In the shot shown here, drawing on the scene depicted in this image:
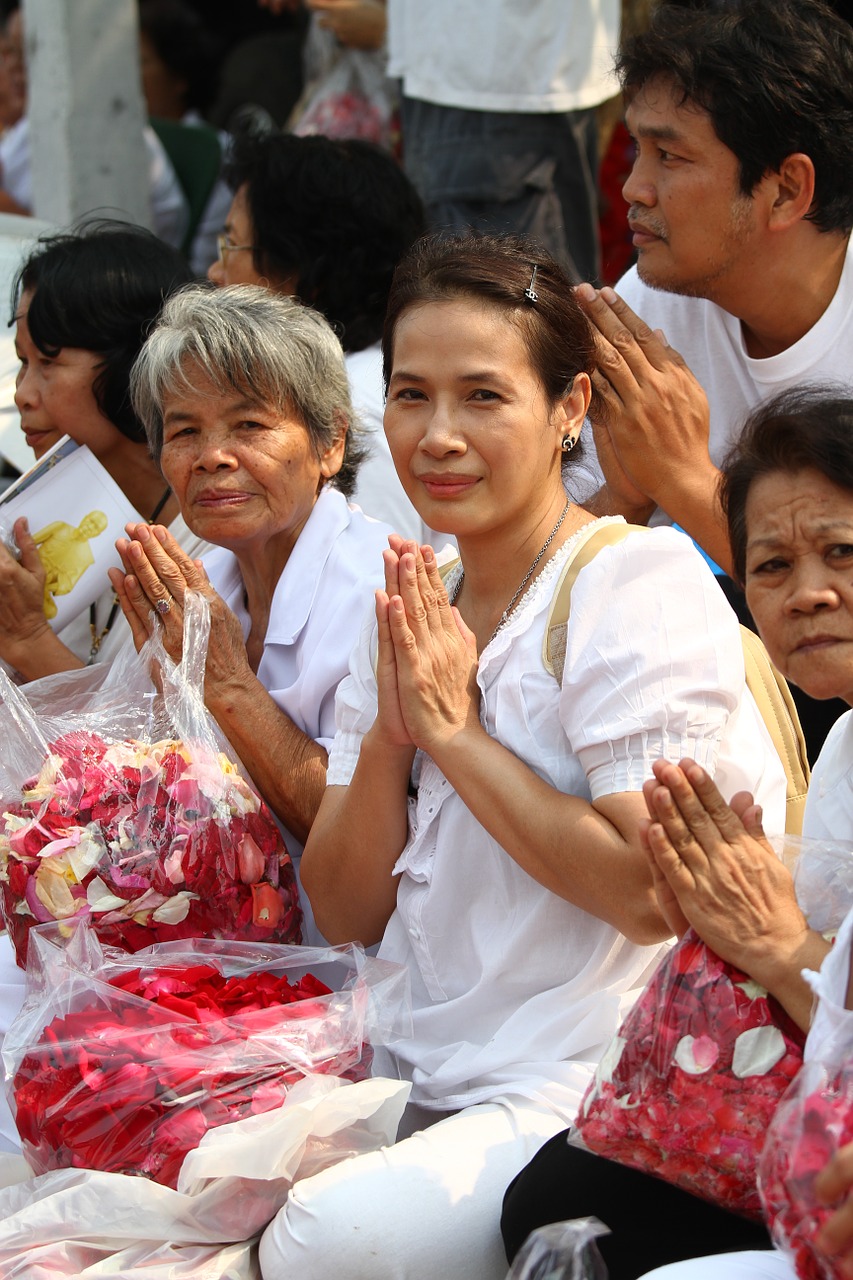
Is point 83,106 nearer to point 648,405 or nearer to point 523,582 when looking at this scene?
point 648,405

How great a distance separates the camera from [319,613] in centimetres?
323

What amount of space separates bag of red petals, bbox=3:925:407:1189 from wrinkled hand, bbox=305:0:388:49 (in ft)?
14.0

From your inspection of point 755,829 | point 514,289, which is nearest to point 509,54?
point 514,289

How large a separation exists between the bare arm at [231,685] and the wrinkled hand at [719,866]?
3.73 feet

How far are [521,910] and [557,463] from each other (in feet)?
2.59

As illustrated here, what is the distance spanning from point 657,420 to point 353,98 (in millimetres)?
3234

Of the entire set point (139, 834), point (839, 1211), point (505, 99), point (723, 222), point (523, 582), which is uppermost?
point (505, 99)

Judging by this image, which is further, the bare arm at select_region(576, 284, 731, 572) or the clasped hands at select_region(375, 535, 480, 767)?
the bare arm at select_region(576, 284, 731, 572)

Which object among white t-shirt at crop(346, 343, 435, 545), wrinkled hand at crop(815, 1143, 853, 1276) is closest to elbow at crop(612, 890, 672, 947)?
A: wrinkled hand at crop(815, 1143, 853, 1276)

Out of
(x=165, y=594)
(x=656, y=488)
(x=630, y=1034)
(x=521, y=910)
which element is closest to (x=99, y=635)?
(x=165, y=594)

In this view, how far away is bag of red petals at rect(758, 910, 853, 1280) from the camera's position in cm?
170

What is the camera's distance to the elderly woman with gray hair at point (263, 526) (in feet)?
10.2

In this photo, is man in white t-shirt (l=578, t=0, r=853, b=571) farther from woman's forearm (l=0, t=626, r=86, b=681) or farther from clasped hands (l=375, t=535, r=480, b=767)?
woman's forearm (l=0, t=626, r=86, b=681)

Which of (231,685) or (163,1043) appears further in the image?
(231,685)
